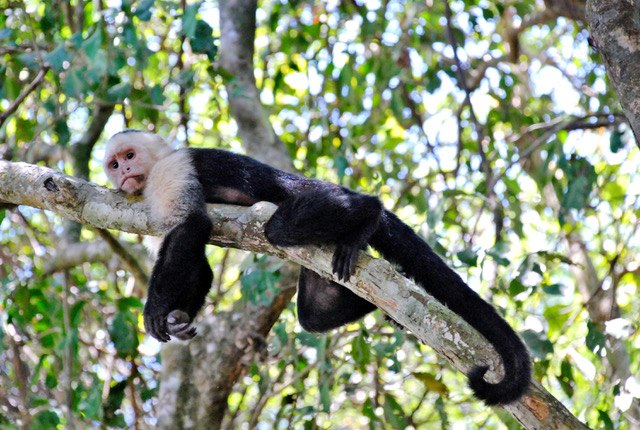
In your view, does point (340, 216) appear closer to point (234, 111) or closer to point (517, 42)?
point (234, 111)

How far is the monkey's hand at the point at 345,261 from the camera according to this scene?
246 cm

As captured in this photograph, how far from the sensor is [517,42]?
5.95 metres

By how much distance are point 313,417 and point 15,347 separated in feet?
7.17

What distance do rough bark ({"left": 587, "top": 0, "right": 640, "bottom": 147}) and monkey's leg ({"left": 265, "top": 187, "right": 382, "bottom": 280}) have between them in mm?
1070

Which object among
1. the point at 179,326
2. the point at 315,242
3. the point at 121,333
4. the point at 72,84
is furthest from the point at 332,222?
the point at 72,84

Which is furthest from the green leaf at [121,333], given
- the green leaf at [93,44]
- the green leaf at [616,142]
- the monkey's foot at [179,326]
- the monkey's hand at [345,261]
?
the green leaf at [616,142]

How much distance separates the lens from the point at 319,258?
104 inches

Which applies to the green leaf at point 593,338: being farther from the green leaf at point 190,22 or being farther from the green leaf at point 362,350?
the green leaf at point 190,22

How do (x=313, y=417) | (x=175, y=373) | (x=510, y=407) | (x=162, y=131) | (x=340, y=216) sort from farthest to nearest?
(x=162, y=131), (x=175, y=373), (x=313, y=417), (x=340, y=216), (x=510, y=407)

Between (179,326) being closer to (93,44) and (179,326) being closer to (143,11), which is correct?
(93,44)

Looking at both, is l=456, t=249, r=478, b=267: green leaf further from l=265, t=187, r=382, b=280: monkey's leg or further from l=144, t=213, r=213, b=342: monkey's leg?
l=144, t=213, r=213, b=342: monkey's leg

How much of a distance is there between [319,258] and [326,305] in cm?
68

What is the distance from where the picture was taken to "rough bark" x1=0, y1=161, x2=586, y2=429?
217 centimetres

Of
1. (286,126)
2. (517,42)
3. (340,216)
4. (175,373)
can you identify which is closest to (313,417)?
(175,373)
